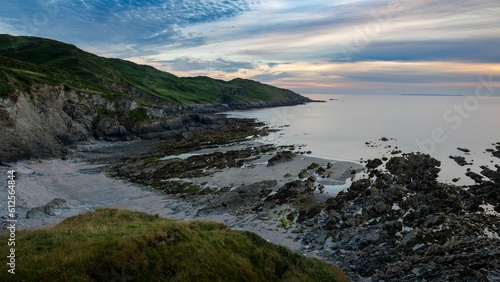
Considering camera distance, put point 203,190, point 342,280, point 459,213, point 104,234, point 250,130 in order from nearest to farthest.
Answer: point 104,234
point 342,280
point 459,213
point 203,190
point 250,130

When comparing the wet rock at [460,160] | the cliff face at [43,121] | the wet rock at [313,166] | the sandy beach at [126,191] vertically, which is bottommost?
the sandy beach at [126,191]

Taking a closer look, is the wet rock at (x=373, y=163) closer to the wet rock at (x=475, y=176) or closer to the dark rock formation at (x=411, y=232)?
the dark rock formation at (x=411, y=232)

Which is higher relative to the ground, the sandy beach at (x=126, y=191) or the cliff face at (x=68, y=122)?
the cliff face at (x=68, y=122)

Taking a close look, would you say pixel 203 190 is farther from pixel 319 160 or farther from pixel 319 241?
pixel 319 160

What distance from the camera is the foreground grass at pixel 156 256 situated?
49.5 feet

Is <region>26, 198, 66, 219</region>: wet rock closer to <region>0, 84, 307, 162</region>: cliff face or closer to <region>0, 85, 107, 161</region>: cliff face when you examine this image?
<region>0, 84, 307, 162</region>: cliff face

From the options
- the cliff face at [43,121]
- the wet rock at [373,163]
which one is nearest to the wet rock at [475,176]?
the wet rock at [373,163]

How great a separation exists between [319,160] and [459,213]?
3255cm

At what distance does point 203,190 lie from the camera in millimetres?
45438

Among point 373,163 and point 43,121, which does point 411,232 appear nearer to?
point 373,163

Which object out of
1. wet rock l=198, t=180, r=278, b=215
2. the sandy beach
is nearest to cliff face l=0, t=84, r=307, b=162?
the sandy beach

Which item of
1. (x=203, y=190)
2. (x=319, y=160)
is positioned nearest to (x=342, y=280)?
(x=203, y=190)

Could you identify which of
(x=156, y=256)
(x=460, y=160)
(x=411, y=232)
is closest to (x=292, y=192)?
(x=411, y=232)

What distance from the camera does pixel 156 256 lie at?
16.8m
